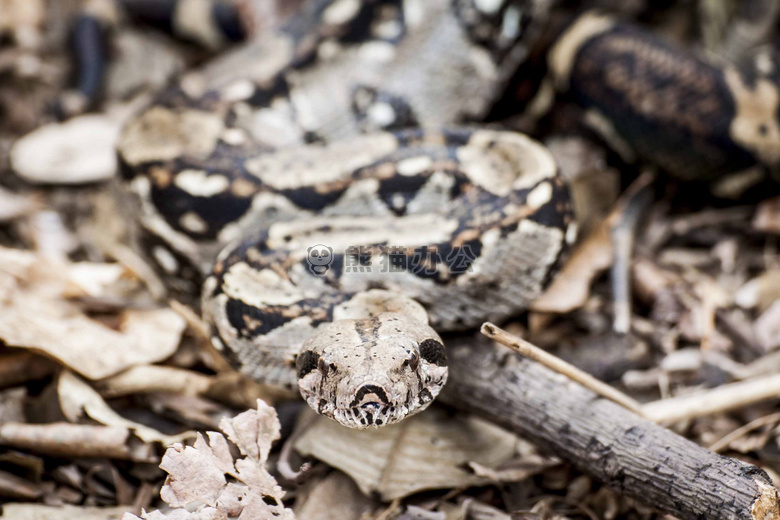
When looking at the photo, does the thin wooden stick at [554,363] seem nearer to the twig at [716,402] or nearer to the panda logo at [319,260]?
the twig at [716,402]

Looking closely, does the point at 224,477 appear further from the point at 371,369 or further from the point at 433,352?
the point at 433,352

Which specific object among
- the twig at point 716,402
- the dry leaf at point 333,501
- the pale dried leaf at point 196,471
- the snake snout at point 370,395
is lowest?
the dry leaf at point 333,501

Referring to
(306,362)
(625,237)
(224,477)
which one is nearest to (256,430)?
(224,477)

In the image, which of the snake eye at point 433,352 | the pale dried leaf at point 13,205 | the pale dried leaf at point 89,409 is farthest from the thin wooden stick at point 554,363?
the pale dried leaf at point 13,205

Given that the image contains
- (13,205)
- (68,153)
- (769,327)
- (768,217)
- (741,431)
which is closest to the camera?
(741,431)

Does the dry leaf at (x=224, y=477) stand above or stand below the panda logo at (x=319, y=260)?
below

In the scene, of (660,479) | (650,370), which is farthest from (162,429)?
(650,370)
